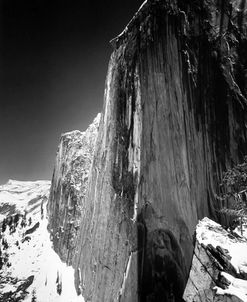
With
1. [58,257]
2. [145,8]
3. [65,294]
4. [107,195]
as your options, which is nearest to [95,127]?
[58,257]

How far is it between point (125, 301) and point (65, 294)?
1140 inches

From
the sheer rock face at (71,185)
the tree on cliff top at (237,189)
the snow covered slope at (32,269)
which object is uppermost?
the sheer rock face at (71,185)

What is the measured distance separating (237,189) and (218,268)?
7.65 metres

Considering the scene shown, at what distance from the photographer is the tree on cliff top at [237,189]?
1762 cm

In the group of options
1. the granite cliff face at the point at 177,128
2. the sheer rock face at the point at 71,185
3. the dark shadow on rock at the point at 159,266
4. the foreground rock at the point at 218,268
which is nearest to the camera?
the foreground rock at the point at 218,268

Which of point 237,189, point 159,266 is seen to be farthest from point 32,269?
point 237,189

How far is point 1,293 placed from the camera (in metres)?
63.4

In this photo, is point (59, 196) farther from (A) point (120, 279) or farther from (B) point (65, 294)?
(A) point (120, 279)

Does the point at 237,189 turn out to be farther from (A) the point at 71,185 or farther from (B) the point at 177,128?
(A) the point at 71,185

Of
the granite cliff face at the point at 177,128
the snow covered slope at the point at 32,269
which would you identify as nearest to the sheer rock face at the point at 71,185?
the snow covered slope at the point at 32,269

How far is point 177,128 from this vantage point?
21.8 m

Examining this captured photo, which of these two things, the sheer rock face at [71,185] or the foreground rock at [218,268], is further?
the sheer rock face at [71,185]

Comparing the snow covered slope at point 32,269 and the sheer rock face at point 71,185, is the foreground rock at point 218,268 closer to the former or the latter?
the snow covered slope at point 32,269

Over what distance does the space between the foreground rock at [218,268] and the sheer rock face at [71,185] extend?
41.9 meters
